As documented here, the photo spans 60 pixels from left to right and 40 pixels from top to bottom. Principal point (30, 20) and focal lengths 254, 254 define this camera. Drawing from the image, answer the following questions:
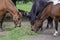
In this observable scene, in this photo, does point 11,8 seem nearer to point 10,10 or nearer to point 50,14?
point 10,10

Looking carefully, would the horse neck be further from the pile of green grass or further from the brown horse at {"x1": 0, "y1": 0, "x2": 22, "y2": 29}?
the pile of green grass

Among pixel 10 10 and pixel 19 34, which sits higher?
pixel 10 10

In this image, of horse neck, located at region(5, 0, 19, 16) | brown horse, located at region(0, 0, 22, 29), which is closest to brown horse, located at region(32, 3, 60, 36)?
brown horse, located at region(0, 0, 22, 29)

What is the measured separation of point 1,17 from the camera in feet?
37.2

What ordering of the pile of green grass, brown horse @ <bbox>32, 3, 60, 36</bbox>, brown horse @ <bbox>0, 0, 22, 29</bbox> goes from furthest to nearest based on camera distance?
1. brown horse @ <bbox>0, 0, 22, 29</bbox>
2. brown horse @ <bbox>32, 3, 60, 36</bbox>
3. the pile of green grass

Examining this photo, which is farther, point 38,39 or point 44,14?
point 44,14

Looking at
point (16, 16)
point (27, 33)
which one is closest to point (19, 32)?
point (27, 33)

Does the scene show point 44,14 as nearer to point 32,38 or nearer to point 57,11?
point 57,11

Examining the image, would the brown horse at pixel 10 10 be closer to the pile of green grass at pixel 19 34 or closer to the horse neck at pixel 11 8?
the horse neck at pixel 11 8

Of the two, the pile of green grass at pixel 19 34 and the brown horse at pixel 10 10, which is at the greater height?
the brown horse at pixel 10 10

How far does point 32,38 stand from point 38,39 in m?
0.26

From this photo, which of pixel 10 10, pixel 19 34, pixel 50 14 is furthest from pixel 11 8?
pixel 50 14


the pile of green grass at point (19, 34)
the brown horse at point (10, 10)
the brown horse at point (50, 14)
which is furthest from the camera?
the brown horse at point (10, 10)

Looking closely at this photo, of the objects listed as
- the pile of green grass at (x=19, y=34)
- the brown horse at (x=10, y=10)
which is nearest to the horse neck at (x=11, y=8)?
the brown horse at (x=10, y=10)
